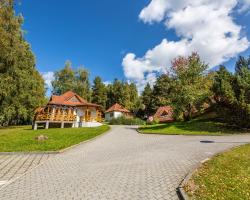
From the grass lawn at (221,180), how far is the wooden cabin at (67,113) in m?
30.2

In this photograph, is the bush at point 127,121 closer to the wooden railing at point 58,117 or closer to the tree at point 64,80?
the wooden railing at point 58,117

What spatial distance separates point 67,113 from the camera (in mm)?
41562

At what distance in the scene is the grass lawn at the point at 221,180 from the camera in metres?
6.32

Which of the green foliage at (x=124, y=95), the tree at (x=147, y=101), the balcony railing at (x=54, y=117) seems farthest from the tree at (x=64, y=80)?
the balcony railing at (x=54, y=117)

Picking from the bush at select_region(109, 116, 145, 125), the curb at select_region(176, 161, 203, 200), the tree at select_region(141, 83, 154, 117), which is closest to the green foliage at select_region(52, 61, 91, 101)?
the tree at select_region(141, 83, 154, 117)

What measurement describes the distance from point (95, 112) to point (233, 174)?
3809 cm

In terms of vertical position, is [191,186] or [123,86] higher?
[123,86]

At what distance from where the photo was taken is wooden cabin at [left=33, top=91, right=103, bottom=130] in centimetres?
3639

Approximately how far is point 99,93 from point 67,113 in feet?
123

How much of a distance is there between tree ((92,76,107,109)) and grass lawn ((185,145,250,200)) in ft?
226

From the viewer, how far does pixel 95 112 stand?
1774 inches

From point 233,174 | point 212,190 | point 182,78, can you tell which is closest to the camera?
point 212,190

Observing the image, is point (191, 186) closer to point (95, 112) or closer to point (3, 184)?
point (3, 184)

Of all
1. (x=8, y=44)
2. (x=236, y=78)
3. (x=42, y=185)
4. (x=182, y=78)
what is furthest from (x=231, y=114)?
(x=8, y=44)
